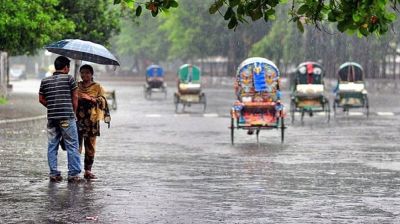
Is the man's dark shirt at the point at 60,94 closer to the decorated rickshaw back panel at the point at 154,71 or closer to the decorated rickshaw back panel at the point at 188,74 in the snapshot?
the decorated rickshaw back panel at the point at 188,74

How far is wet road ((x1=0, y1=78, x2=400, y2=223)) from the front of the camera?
36.1ft

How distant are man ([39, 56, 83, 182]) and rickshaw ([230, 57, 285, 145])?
8.41 meters

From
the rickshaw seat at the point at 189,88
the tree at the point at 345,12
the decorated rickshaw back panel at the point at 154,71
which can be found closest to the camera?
the tree at the point at 345,12

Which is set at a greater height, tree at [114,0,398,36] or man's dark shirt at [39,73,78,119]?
tree at [114,0,398,36]

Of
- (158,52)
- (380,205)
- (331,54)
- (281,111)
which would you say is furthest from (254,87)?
(158,52)

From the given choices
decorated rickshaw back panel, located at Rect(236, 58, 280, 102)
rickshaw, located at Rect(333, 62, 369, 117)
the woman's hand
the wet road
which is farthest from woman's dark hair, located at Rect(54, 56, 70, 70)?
rickshaw, located at Rect(333, 62, 369, 117)

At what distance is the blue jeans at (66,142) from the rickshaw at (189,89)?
2336 cm

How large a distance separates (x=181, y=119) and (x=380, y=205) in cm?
2096

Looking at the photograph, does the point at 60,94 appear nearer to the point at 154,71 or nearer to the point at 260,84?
the point at 260,84

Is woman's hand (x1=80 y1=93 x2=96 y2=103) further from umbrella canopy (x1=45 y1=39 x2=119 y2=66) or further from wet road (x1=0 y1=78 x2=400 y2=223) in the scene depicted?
wet road (x1=0 y1=78 x2=400 y2=223)

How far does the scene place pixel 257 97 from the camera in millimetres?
23000

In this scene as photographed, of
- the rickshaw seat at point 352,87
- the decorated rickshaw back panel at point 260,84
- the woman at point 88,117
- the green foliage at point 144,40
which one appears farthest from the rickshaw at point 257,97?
the green foliage at point 144,40

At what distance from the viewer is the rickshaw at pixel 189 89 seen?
3806cm

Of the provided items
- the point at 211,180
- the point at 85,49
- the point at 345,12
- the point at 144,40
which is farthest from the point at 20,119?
the point at 144,40
